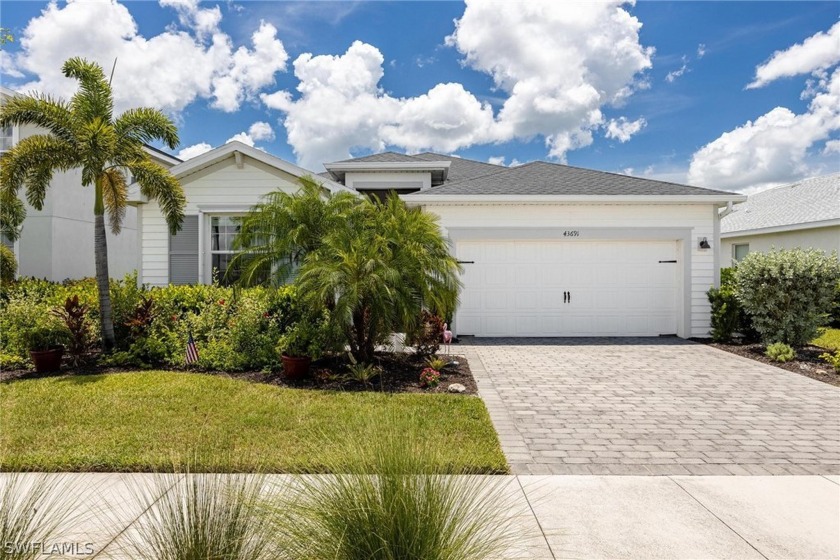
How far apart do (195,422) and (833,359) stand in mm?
10346

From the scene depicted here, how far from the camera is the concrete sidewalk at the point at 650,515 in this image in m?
2.90

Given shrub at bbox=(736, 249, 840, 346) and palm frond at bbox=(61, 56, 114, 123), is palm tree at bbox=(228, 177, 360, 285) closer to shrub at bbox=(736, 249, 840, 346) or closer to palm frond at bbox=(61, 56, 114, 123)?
palm frond at bbox=(61, 56, 114, 123)

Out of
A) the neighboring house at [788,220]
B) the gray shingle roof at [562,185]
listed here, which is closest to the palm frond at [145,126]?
the gray shingle roof at [562,185]

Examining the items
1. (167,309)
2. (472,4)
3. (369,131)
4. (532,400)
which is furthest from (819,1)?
(167,309)

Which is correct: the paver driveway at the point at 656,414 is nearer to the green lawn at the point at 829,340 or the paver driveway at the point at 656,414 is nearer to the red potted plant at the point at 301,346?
the green lawn at the point at 829,340

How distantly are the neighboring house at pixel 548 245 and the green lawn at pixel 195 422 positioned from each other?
195 inches

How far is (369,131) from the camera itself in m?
16.4

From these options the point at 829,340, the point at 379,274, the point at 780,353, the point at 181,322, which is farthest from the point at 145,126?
the point at 829,340

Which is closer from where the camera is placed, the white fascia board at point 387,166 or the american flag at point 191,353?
the american flag at point 191,353

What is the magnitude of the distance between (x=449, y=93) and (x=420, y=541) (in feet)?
51.2

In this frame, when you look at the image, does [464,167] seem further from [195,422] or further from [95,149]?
[195,422]

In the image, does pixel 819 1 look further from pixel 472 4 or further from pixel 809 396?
pixel 809 396

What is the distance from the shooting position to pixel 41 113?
25.7ft

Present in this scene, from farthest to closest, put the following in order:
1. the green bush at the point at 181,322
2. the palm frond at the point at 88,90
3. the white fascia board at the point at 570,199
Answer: the white fascia board at the point at 570,199
the palm frond at the point at 88,90
the green bush at the point at 181,322
